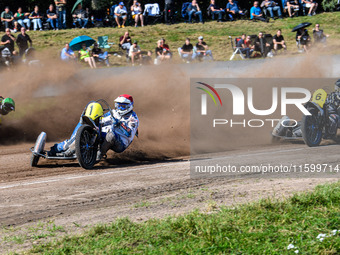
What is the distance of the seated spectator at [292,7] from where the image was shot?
28281 mm

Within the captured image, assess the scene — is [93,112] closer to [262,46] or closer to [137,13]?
[262,46]

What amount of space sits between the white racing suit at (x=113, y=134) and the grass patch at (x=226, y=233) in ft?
15.6

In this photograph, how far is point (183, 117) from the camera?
1606 cm

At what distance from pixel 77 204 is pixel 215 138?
759 centimetres

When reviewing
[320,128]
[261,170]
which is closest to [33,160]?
[261,170]

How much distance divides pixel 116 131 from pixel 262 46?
1308 centimetres

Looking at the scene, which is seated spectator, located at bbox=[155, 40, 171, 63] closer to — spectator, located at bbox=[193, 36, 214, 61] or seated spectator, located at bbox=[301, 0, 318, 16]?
spectator, located at bbox=[193, 36, 214, 61]

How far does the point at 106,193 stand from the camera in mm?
8023

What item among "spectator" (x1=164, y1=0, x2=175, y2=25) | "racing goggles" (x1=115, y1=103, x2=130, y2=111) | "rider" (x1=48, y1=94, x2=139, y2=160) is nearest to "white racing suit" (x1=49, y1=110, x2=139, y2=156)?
"rider" (x1=48, y1=94, x2=139, y2=160)

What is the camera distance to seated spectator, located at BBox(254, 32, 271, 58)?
22219 mm

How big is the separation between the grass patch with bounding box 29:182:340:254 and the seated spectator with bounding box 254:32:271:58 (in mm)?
16449

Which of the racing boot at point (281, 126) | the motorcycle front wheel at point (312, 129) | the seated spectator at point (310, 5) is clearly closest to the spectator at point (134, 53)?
the racing boot at point (281, 126)

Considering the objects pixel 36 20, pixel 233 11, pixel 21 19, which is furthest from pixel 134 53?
pixel 233 11

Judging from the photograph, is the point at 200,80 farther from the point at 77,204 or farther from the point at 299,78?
the point at 77,204
